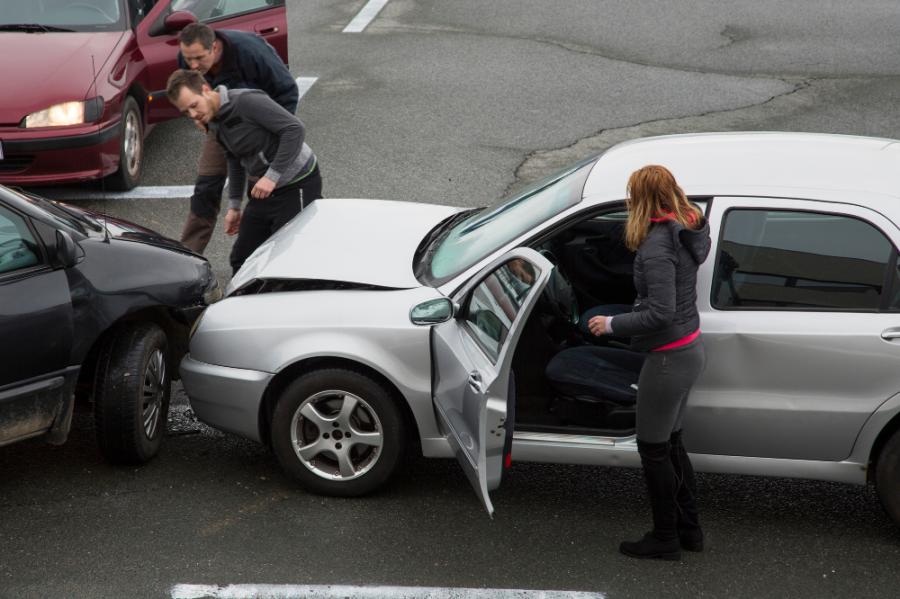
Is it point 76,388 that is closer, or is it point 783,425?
point 783,425

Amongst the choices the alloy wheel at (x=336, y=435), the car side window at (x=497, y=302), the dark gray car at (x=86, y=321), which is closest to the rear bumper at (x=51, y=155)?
the dark gray car at (x=86, y=321)

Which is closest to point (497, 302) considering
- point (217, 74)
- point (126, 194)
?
point (217, 74)

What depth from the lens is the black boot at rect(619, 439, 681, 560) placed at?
4754 millimetres

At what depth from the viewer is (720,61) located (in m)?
13.6

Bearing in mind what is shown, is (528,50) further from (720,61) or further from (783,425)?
(783,425)

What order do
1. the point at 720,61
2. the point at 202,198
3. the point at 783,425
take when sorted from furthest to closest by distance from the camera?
1. the point at 720,61
2. the point at 202,198
3. the point at 783,425

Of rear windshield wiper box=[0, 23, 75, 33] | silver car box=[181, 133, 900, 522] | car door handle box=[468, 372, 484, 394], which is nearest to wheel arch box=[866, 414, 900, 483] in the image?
silver car box=[181, 133, 900, 522]

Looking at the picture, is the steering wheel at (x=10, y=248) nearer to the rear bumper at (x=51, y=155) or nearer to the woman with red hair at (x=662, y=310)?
the woman with red hair at (x=662, y=310)

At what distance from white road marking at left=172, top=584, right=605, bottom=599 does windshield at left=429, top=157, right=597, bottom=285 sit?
142 cm

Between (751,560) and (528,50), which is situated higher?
(528,50)

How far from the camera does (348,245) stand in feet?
18.8

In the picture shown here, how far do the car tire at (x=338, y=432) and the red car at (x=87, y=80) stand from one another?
14.3ft

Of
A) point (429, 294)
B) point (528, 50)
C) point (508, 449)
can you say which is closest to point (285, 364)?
point (429, 294)

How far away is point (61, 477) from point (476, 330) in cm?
231
